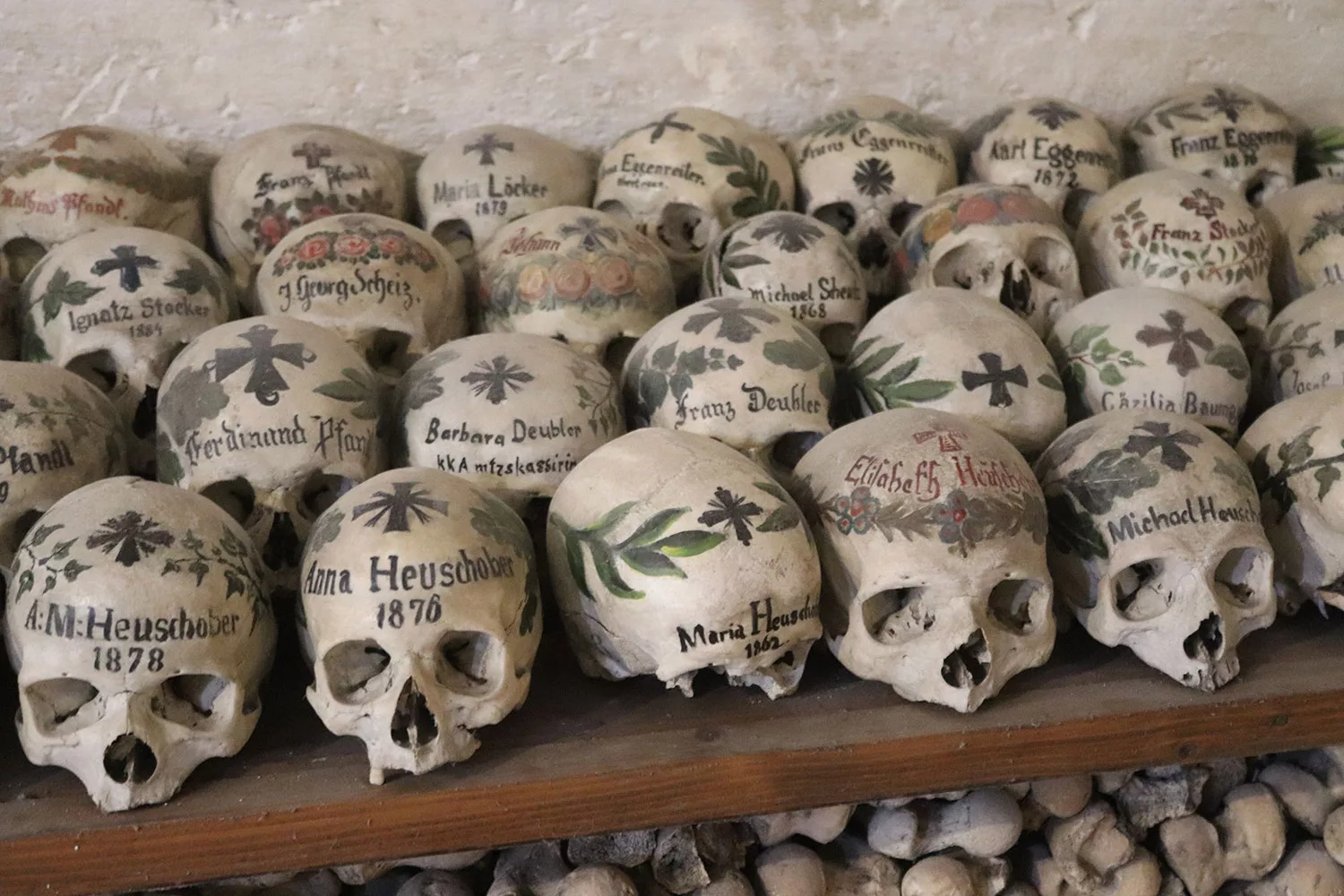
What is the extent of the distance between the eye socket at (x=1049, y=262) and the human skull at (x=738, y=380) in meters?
0.30

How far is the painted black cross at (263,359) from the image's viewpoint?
3.03 ft

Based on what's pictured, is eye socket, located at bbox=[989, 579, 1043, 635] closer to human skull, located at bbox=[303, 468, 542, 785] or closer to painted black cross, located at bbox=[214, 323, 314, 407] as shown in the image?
human skull, located at bbox=[303, 468, 542, 785]

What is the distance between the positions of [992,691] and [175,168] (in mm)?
948

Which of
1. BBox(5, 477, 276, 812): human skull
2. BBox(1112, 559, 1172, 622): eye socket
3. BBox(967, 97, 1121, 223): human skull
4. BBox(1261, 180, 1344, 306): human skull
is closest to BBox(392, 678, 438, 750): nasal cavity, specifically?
BBox(5, 477, 276, 812): human skull

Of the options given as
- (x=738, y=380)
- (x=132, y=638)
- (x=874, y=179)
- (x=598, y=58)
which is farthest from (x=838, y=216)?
(x=132, y=638)

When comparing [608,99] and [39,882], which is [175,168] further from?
[39,882]

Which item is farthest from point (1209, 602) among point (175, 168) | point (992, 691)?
point (175, 168)

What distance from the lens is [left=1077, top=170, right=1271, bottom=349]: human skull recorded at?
47.4 inches

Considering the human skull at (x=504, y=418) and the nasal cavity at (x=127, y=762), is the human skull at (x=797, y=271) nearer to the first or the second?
the human skull at (x=504, y=418)

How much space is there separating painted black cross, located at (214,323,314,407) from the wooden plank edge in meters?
0.31

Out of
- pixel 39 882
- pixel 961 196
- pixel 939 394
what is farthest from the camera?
pixel 961 196

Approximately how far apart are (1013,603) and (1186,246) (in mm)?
465

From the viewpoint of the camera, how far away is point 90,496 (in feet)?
2.71

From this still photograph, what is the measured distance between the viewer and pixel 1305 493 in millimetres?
991
